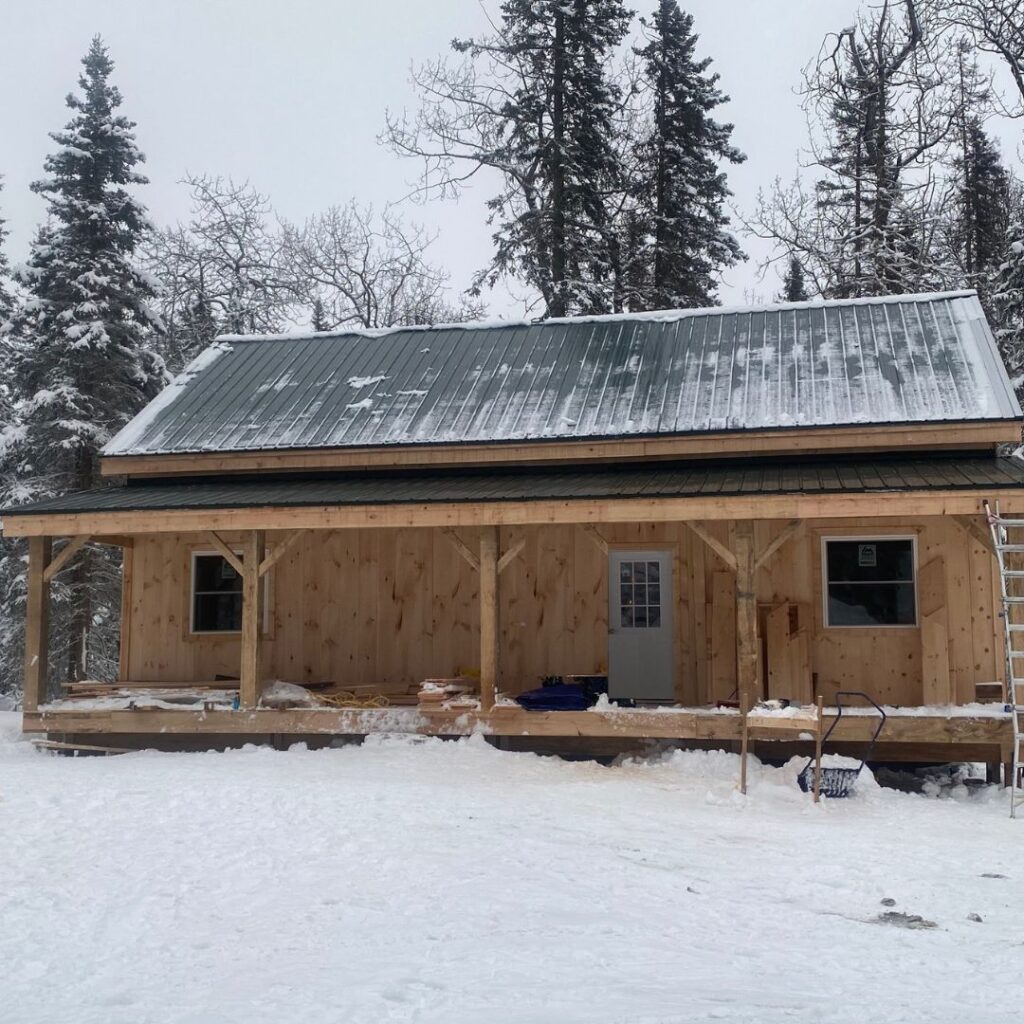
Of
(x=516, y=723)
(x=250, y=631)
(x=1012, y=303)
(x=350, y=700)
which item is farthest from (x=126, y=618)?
(x=1012, y=303)

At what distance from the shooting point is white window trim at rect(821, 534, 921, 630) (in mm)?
13469

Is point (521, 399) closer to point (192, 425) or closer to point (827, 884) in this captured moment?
point (192, 425)

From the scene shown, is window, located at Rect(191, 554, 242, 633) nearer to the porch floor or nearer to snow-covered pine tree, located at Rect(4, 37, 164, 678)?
the porch floor

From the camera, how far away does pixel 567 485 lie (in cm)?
1358

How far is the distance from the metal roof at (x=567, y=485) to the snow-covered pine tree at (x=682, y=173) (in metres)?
16.2

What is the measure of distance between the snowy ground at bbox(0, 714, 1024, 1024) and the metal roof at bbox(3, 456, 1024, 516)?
3.09m

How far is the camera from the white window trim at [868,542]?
1347 cm

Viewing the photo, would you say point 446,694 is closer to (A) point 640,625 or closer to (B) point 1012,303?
(A) point 640,625

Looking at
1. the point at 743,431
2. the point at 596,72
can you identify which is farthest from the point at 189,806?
the point at 596,72

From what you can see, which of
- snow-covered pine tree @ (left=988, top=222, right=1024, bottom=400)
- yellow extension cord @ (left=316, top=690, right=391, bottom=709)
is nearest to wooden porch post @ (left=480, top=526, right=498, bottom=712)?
yellow extension cord @ (left=316, top=690, right=391, bottom=709)

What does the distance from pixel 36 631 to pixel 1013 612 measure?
10.9 metres

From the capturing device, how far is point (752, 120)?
35.8 metres

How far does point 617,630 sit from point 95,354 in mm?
12868

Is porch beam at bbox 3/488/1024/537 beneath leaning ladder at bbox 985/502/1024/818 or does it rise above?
above
